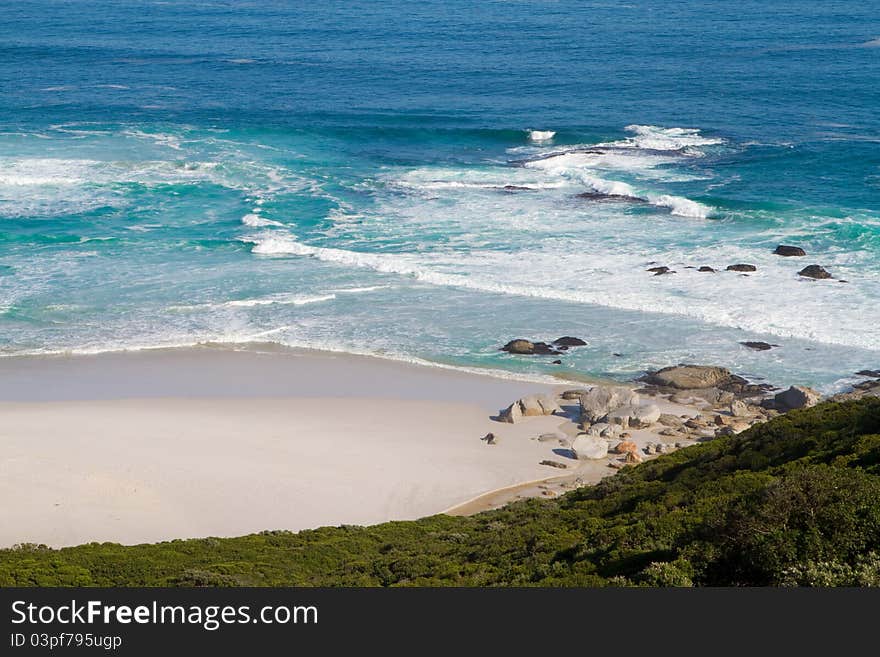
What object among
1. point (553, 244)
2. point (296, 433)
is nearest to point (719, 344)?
point (553, 244)

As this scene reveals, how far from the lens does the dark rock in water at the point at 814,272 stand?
49594mm

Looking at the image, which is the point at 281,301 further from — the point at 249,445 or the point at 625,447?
the point at 625,447

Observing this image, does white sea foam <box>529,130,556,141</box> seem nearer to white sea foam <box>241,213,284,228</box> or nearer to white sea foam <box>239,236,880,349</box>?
white sea foam <box>239,236,880,349</box>

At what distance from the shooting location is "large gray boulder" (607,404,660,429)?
35.2m

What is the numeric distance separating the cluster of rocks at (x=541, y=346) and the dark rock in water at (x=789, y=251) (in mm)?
15783

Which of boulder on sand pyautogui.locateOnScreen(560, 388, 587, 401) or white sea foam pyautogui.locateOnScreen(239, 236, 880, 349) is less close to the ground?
white sea foam pyautogui.locateOnScreen(239, 236, 880, 349)

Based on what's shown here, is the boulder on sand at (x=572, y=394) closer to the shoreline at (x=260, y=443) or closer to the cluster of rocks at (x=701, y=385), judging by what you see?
the shoreline at (x=260, y=443)

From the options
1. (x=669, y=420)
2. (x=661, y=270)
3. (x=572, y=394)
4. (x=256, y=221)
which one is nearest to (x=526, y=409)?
(x=572, y=394)

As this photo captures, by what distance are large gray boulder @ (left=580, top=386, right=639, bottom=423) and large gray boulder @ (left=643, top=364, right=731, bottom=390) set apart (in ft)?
10.8

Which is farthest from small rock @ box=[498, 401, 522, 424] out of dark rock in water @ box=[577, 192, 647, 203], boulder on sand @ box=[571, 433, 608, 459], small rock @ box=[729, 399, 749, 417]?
dark rock in water @ box=[577, 192, 647, 203]

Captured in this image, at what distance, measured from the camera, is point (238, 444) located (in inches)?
1334

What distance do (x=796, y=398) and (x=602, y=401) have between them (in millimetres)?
6992

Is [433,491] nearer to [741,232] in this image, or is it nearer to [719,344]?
[719,344]

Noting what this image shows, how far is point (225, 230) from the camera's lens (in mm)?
59438
